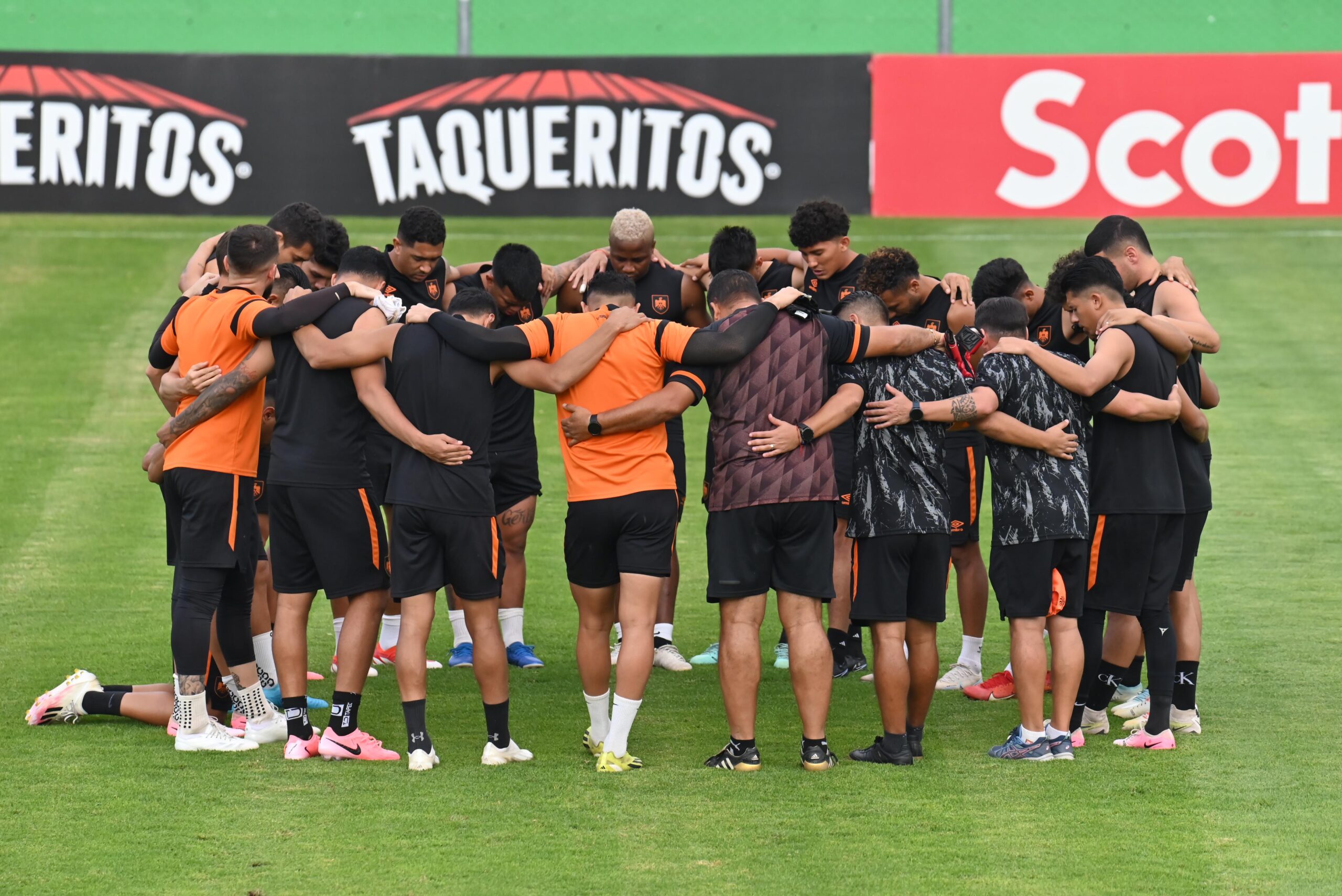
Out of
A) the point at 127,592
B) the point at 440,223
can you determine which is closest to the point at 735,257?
the point at 440,223

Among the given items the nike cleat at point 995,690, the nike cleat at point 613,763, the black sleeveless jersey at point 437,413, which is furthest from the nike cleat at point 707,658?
the black sleeveless jersey at point 437,413

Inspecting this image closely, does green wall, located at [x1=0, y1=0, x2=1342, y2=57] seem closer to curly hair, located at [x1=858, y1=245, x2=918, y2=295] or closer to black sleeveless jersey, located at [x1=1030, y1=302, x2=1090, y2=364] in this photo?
black sleeveless jersey, located at [x1=1030, y1=302, x2=1090, y2=364]

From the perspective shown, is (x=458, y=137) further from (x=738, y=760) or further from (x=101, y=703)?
(x=738, y=760)

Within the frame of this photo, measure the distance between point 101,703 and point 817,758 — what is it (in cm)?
333

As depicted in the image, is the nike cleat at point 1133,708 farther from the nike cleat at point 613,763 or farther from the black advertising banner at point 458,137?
the black advertising banner at point 458,137

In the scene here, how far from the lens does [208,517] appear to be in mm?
6922

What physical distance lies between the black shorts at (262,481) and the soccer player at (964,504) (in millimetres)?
3265

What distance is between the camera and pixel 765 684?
8.33 m

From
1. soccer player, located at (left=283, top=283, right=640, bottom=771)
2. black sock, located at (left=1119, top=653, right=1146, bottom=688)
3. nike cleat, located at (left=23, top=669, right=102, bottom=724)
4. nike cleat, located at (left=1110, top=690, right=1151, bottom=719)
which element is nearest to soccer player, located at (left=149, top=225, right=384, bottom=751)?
soccer player, located at (left=283, top=283, right=640, bottom=771)

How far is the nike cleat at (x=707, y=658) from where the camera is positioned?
8.71 m

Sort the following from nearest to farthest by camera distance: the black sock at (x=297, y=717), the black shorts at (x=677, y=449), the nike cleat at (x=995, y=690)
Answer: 1. the black sock at (x=297, y=717)
2. the nike cleat at (x=995, y=690)
3. the black shorts at (x=677, y=449)

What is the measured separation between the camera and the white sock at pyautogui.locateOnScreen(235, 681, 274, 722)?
23.5 ft

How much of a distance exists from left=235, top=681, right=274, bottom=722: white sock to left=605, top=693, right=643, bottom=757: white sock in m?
1.70

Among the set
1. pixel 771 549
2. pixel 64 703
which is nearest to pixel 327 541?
pixel 64 703
